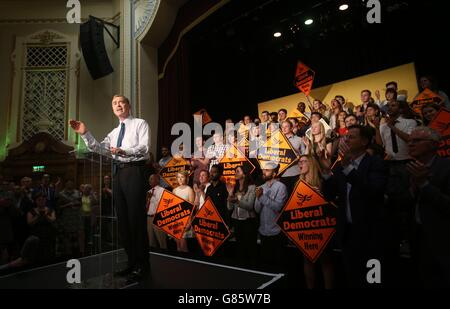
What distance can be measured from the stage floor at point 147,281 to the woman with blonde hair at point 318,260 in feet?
2.72

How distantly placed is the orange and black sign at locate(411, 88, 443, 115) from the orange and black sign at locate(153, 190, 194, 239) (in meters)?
3.64

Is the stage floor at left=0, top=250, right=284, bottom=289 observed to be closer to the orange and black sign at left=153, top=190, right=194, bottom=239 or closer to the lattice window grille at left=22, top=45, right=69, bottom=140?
the orange and black sign at left=153, top=190, right=194, bottom=239

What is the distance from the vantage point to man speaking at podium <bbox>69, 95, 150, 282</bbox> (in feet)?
7.32

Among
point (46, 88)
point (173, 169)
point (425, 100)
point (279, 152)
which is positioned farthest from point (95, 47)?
point (425, 100)

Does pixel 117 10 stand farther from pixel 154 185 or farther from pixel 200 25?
pixel 154 185

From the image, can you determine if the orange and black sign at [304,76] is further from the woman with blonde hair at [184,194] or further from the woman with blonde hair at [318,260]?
the woman with blonde hair at [184,194]

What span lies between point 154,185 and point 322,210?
314 centimetres

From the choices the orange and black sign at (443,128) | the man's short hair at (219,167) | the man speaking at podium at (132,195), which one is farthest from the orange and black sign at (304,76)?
the man speaking at podium at (132,195)

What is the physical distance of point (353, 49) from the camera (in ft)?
22.8

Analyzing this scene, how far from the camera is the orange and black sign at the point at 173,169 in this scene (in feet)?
15.9

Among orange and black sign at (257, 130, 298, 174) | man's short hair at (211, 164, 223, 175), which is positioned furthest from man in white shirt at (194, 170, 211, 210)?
orange and black sign at (257, 130, 298, 174)

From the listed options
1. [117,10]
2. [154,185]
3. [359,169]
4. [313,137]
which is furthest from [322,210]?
[117,10]

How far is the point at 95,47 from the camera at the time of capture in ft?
22.2

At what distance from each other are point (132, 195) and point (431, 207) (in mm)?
2174
